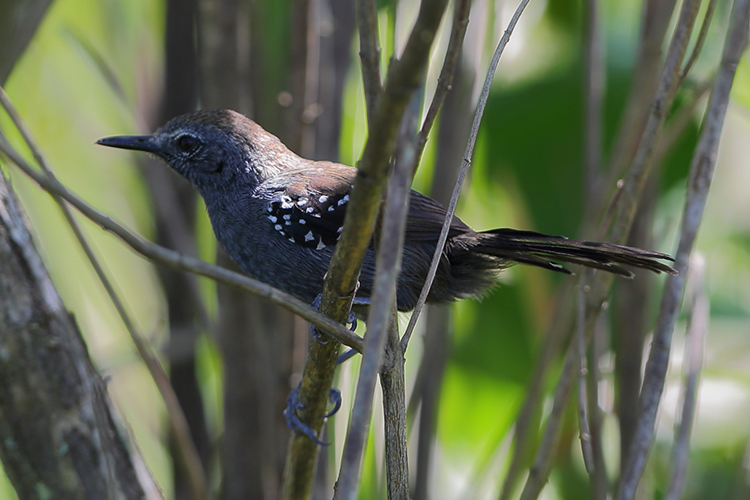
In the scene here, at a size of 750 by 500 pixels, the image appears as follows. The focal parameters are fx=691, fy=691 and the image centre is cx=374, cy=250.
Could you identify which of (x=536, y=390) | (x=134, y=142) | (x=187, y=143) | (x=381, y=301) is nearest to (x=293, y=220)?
(x=187, y=143)

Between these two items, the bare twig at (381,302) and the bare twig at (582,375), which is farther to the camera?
the bare twig at (582,375)

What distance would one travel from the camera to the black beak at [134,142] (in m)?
2.62

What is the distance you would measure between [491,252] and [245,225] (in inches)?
35.9

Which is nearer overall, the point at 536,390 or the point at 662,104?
the point at 662,104

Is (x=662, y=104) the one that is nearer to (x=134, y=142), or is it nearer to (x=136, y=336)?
(x=136, y=336)

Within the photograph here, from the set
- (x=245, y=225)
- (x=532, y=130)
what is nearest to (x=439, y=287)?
(x=245, y=225)

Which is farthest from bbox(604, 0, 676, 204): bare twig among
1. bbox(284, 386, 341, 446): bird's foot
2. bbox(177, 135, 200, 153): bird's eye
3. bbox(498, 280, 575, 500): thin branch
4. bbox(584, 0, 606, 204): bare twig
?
bbox(177, 135, 200, 153): bird's eye

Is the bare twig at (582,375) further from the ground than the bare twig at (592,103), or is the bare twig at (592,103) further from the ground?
the bare twig at (592,103)

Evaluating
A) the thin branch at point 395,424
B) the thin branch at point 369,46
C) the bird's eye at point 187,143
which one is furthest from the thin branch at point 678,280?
the bird's eye at point 187,143

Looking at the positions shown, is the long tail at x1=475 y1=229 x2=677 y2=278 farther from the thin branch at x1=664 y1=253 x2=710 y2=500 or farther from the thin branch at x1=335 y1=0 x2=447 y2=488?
the thin branch at x1=335 y1=0 x2=447 y2=488

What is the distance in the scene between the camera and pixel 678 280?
2.02 m

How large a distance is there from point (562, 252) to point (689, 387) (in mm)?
606

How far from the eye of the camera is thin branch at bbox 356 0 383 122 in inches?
46.4

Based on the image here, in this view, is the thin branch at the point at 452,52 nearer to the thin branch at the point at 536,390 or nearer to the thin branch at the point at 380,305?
the thin branch at the point at 380,305
